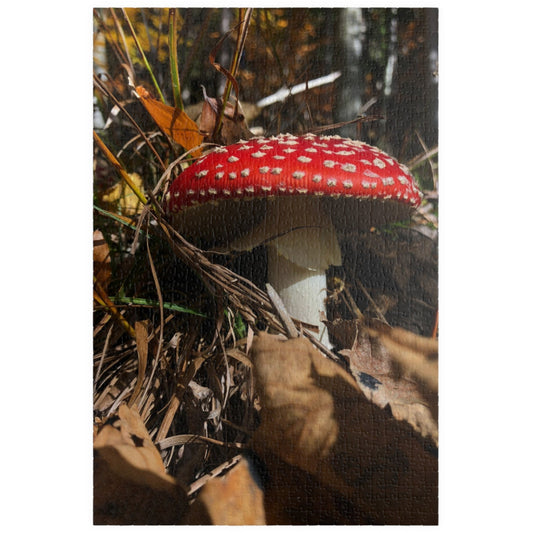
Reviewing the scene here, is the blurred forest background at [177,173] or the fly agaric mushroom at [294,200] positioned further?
the blurred forest background at [177,173]

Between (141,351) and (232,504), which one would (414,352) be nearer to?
(232,504)

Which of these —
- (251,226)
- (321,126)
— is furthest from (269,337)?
(321,126)

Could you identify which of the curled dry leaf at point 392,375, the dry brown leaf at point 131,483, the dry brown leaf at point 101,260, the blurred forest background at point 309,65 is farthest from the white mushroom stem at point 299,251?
the dry brown leaf at point 131,483

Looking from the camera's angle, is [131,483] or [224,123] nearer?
[131,483]

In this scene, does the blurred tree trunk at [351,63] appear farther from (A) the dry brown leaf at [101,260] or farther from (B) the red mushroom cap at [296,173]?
(A) the dry brown leaf at [101,260]

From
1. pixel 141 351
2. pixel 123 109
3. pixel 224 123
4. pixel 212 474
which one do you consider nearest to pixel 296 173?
pixel 224 123

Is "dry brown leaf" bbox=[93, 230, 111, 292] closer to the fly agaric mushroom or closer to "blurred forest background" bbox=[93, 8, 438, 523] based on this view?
"blurred forest background" bbox=[93, 8, 438, 523]
